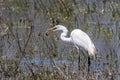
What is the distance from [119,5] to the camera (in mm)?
16812

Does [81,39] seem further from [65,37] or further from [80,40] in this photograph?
[65,37]

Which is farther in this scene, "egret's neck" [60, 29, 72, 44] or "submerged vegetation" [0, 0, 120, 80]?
"egret's neck" [60, 29, 72, 44]

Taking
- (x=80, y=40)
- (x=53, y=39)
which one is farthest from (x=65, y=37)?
(x=80, y=40)

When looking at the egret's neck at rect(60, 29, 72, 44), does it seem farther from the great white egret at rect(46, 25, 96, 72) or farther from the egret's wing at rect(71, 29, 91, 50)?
the egret's wing at rect(71, 29, 91, 50)

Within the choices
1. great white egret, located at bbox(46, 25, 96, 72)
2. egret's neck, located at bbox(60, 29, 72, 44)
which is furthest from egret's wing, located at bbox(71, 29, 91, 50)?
egret's neck, located at bbox(60, 29, 72, 44)

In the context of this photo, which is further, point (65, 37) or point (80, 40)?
point (65, 37)

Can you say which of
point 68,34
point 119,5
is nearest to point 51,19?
point 68,34

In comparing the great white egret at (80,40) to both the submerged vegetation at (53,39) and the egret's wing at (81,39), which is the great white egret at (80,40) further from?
the submerged vegetation at (53,39)

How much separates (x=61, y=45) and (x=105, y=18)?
2654 mm

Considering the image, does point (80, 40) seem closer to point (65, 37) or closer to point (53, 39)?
point (65, 37)

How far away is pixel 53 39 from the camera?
44.6 feet

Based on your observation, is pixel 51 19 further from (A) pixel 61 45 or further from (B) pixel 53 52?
(B) pixel 53 52

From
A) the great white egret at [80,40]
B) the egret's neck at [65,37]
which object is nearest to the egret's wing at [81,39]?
the great white egret at [80,40]

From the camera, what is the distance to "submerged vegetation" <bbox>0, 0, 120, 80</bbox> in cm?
977
